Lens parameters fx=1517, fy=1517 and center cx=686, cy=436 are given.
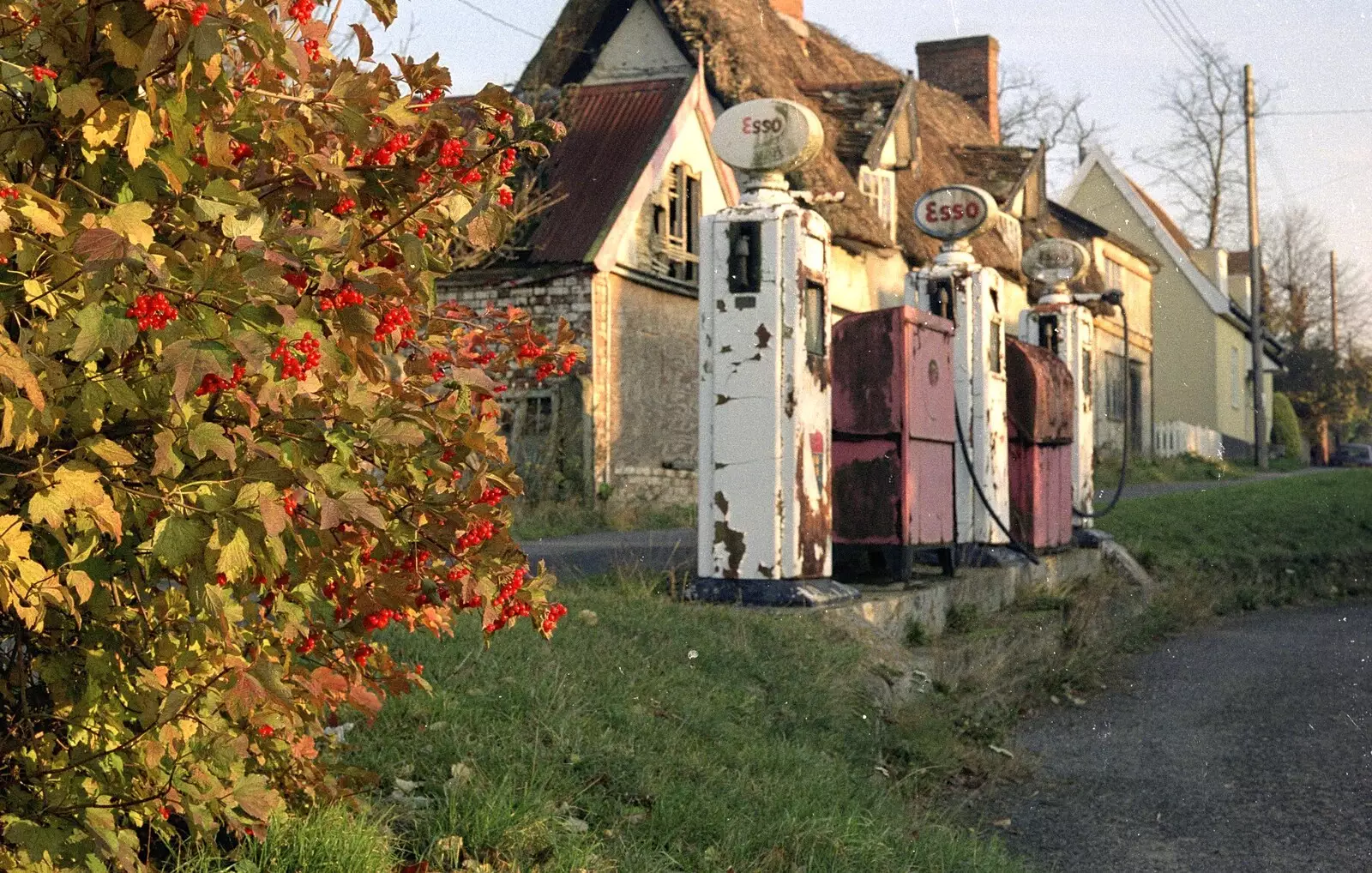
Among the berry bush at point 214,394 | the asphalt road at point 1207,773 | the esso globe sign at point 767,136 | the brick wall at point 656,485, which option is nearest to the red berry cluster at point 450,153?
the berry bush at point 214,394

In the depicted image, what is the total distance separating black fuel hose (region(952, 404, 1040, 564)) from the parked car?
5113cm

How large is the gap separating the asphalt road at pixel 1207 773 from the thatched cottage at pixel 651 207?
30.8 feet

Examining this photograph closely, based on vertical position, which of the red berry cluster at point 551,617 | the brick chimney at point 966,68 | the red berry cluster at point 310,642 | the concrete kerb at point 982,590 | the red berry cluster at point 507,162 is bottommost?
the concrete kerb at point 982,590

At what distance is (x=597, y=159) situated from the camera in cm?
1889

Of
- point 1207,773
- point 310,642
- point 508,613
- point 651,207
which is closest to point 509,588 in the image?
point 508,613

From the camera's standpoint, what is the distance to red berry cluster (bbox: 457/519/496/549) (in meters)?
2.76

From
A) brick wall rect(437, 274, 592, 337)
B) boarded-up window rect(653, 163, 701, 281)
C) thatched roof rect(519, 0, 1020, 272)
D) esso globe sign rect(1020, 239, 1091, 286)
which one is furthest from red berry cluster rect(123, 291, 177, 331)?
thatched roof rect(519, 0, 1020, 272)

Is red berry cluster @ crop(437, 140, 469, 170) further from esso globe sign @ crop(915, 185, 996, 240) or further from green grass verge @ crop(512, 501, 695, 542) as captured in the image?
green grass verge @ crop(512, 501, 695, 542)

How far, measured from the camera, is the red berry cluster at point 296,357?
7.45 feet

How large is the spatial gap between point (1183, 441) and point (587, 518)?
25.2 meters

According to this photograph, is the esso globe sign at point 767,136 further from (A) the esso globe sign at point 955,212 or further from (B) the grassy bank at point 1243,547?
(B) the grassy bank at point 1243,547

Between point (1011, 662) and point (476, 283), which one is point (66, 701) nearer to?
point (1011, 662)

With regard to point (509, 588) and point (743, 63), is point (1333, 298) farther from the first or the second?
point (509, 588)

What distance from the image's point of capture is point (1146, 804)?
590 centimetres
